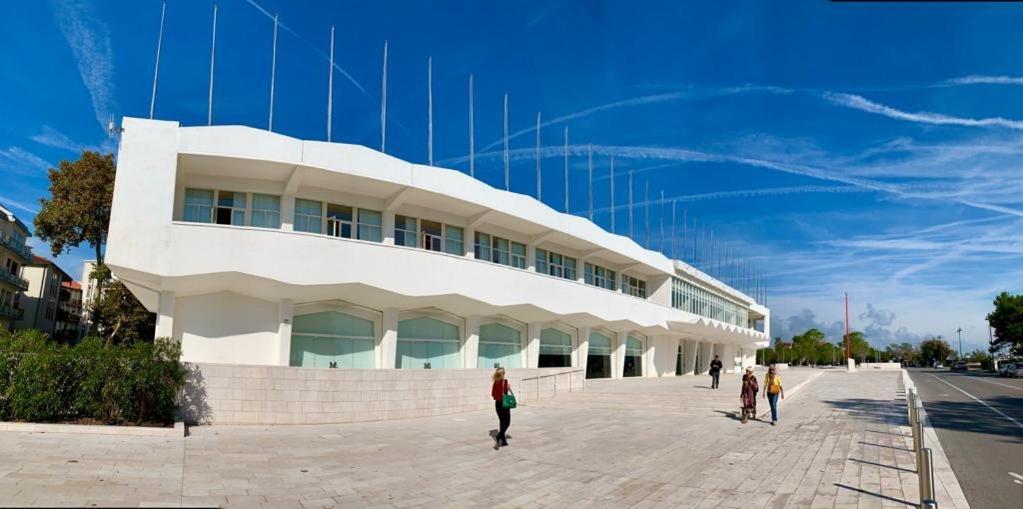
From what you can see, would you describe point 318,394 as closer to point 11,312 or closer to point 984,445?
point 984,445

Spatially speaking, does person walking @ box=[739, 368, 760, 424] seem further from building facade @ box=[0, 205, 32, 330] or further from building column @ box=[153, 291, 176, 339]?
building facade @ box=[0, 205, 32, 330]

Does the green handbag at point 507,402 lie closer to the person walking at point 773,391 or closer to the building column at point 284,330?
the person walking at point 773,391

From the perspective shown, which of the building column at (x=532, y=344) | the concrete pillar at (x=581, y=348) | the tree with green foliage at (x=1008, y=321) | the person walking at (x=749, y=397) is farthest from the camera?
the tree with green foliage at (x=1008, y=321)

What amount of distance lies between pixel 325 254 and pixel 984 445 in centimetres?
1826

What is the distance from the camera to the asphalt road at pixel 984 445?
8.54 meters

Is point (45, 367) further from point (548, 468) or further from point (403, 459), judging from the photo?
point (548, 468)

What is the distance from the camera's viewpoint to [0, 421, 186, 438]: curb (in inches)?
463

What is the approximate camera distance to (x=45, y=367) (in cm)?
1266

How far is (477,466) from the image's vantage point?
408 inches

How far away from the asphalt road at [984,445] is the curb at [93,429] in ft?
47.2

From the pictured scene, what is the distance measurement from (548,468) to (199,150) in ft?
49.0

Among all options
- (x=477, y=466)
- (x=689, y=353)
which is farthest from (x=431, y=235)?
(x=689, y=353)

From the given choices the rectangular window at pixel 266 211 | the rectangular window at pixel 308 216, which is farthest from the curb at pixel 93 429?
the rectangular window at pixel 308 216

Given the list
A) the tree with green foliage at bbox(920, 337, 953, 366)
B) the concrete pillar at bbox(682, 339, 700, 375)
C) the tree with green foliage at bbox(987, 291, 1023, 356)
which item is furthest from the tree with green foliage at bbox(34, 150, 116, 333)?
the tree with green foliage at bbox(920, 337, 953, 366)
